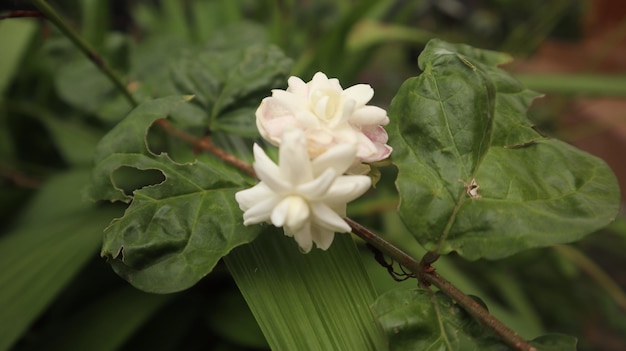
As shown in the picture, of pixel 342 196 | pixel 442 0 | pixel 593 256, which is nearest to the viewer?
pixel 342 196

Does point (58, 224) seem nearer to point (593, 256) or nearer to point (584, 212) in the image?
point (584, 212)

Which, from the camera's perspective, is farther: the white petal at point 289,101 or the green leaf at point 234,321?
the green leaf at point 234,321

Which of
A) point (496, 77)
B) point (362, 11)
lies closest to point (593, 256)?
point (362, 11)

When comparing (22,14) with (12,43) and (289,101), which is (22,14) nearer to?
(289,101)

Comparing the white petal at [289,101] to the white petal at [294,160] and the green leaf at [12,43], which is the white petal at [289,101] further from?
the green leaf at [12,43]

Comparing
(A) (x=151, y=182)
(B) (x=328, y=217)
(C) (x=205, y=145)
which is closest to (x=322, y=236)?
(B) (x=328, y=217)

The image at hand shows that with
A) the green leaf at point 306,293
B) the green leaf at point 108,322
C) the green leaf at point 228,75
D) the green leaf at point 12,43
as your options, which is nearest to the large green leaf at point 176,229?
the green leaf at point 306,293
